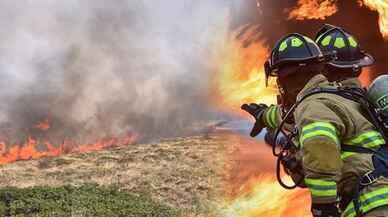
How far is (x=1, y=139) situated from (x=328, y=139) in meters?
11.9

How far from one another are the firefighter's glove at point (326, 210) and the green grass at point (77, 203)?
5.78 m

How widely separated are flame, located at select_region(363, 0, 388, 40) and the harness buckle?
6122mm

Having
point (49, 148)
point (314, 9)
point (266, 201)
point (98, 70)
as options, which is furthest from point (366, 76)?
point (49, 148)

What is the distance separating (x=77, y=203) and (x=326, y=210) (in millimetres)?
6584

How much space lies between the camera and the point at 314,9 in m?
8.88

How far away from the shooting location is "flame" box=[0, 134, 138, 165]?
12.8 metres

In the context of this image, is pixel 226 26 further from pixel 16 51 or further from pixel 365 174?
pixel 365 174

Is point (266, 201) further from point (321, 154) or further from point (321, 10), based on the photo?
point (321, 154)

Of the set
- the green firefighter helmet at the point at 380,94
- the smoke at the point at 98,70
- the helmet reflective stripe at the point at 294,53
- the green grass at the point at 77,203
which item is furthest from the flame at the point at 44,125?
the green firefighter helmet at the point at 380,94

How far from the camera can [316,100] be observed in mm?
2582

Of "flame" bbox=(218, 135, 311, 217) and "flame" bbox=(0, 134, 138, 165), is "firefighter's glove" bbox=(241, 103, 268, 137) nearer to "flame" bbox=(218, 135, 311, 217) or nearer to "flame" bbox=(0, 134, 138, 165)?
"flame" bbox=(218, 135, 311, 217)

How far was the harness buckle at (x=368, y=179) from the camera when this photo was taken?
251 cm

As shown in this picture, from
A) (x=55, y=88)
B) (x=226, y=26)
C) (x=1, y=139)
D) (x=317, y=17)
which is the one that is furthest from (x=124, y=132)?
(x=317, y=17)

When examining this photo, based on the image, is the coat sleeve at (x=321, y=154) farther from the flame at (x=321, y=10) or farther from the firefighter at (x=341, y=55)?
the flame at (x=321, y=10)
